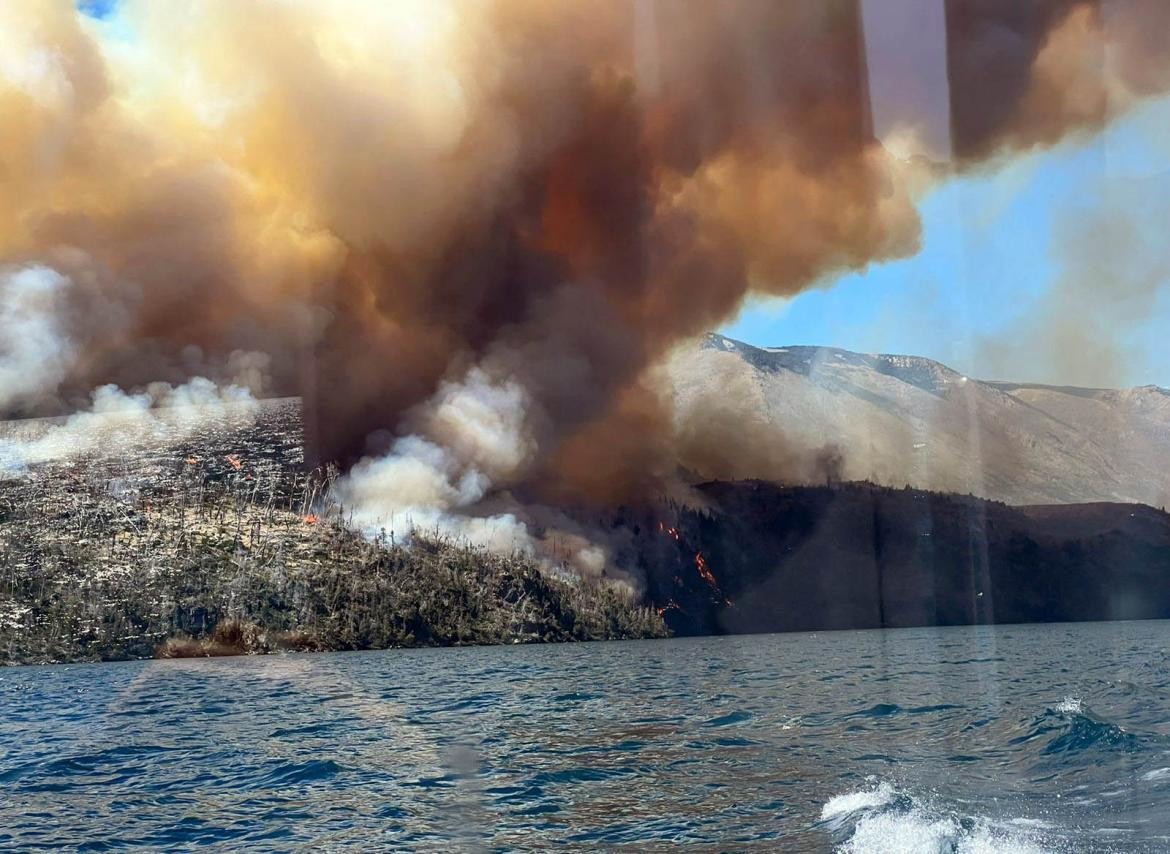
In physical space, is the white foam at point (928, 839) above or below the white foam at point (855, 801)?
above

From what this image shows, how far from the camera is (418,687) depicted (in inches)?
4798

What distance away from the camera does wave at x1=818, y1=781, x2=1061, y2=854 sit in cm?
2559

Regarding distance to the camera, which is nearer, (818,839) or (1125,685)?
(818,839)

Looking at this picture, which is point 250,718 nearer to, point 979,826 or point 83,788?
point 83,788

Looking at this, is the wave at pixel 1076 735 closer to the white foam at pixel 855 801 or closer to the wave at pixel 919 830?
the white foam at pixel 855 801

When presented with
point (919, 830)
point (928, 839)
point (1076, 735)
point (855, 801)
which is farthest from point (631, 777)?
point (1076, 735)

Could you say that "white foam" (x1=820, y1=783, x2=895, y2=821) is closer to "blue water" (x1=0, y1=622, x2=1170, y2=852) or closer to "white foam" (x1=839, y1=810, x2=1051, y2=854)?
"blue water" (x1=0, y1=622, x2=1170, y2=852)

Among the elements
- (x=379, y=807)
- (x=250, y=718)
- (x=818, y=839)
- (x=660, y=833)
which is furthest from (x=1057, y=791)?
(x=250, y=718)

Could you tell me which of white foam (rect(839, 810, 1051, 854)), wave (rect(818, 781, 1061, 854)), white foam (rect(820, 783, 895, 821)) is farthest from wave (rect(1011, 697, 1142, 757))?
white foam (rect(839, 810, 1051, 854))

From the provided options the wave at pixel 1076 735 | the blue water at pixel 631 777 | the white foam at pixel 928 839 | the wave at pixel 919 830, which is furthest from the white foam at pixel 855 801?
the wave at pixel 1076 735

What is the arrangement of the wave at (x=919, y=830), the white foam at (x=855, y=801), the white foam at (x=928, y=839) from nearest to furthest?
the white foam at (x=928, y=839)
the wave at (x=919, y=830)
the white foam at (x=855, y=801)

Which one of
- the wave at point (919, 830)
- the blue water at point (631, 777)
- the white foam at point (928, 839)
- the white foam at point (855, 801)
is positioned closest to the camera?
the white foam at point (928, 839)

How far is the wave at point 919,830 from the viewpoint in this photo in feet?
84.0

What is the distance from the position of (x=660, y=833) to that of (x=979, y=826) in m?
8.96
